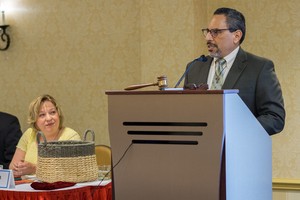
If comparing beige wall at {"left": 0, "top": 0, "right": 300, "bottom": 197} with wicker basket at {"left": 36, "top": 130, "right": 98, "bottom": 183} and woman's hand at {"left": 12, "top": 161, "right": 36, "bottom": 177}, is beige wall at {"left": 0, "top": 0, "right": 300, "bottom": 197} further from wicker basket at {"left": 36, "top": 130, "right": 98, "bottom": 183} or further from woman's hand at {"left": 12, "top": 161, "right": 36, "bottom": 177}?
wicker basket at {"left": 36, "top": 130, "right": 98, "bottom": 183}

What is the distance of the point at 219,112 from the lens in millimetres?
1814

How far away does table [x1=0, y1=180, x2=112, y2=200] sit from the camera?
2.76 meters

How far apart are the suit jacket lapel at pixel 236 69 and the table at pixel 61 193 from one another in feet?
2.87

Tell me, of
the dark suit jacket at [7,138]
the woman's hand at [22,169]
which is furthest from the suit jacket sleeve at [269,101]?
the dark suit jacket at [7,138]

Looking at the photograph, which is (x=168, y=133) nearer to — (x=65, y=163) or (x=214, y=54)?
(x=214, y=54)

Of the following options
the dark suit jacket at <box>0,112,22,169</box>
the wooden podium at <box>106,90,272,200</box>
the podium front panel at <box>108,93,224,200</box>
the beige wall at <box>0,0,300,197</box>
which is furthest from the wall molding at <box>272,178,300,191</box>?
the podium front panel at <box>108,93,224,200</box>

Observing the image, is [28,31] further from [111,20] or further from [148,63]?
[148,63]

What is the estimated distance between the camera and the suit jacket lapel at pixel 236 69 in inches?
101

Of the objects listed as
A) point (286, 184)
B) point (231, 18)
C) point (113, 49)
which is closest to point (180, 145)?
point (231, 18)

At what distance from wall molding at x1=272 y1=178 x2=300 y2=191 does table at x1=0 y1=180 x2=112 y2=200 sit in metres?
1.85

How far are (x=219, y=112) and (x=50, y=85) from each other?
3725 mm

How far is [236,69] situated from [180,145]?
0.84 m

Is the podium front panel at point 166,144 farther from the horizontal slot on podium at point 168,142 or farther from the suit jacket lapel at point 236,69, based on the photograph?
the suit jacket lapel at point 236,69

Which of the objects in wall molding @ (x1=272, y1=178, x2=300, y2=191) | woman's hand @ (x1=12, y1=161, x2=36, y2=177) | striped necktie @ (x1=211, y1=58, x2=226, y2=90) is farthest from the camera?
wall molding @ (x1=272, y1=178, x2=300, y2=191)
